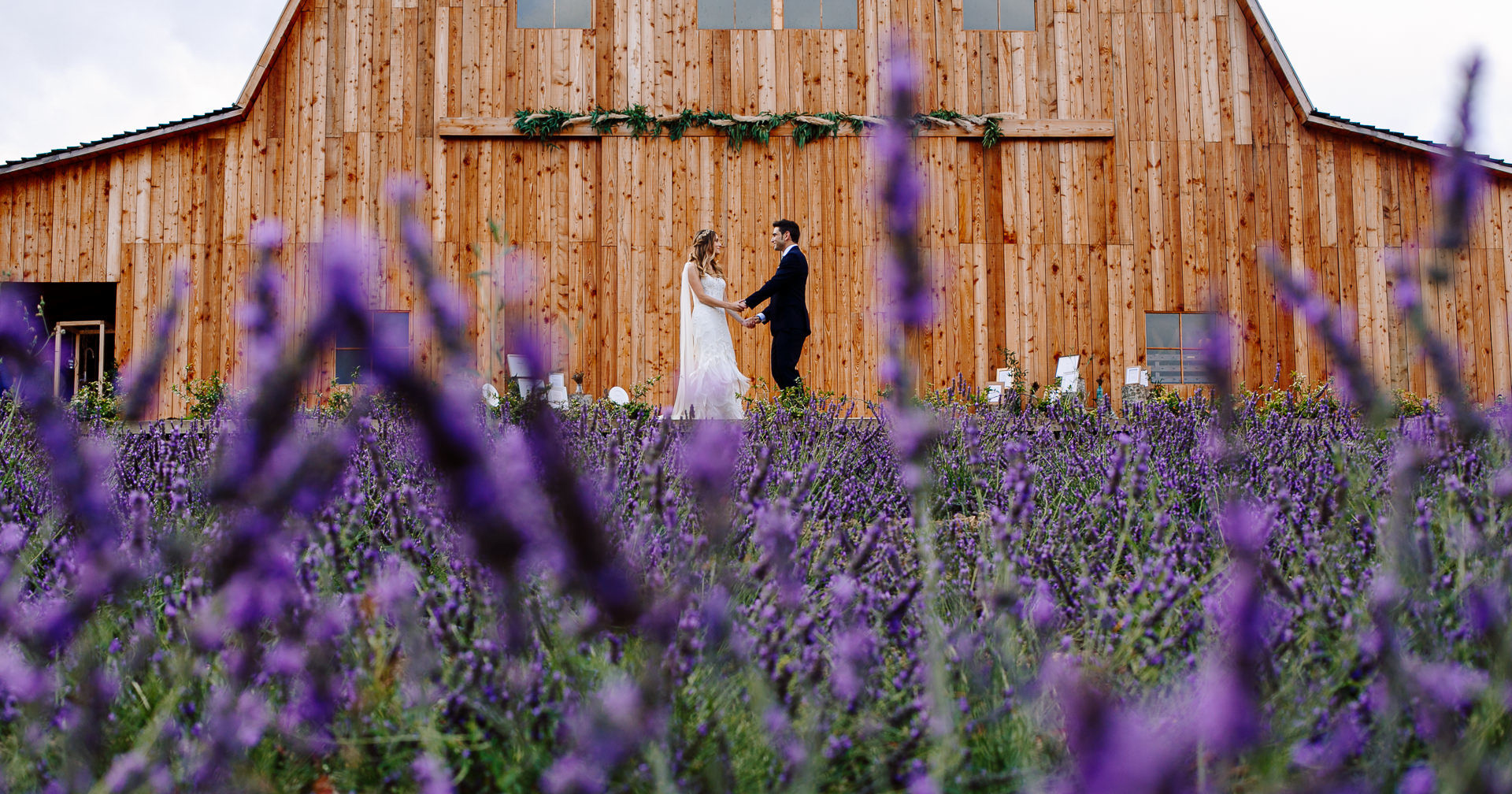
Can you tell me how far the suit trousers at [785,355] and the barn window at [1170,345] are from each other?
15.5 feet

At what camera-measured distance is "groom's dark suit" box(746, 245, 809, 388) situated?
7.70 m

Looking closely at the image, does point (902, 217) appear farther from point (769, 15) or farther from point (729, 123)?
point (769, 15)

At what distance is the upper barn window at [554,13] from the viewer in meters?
10.2

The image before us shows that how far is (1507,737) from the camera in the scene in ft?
4.78

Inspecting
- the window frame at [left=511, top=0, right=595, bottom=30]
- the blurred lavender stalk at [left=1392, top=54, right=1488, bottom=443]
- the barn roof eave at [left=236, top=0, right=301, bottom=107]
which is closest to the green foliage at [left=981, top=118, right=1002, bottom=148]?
the window frame at [left=511, top=0, right=595, bottom=30]

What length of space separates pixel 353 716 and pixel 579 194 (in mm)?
9232

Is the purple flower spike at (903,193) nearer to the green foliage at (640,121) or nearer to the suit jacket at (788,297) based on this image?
the suit jacket at (788,297)

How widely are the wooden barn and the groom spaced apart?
215 cm

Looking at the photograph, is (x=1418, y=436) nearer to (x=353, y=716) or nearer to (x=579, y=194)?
(x=353, y=716)

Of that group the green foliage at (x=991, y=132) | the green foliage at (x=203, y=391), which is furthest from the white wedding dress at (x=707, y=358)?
the green foliage at (x=991, y=132)

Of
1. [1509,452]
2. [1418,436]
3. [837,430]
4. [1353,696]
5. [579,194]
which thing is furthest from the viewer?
[579,194]

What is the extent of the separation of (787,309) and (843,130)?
3.31 m

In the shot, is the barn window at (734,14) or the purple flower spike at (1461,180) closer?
the purple flower spike at (1461,180)

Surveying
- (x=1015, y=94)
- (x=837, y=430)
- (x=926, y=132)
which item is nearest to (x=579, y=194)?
(x=926, y=132)
